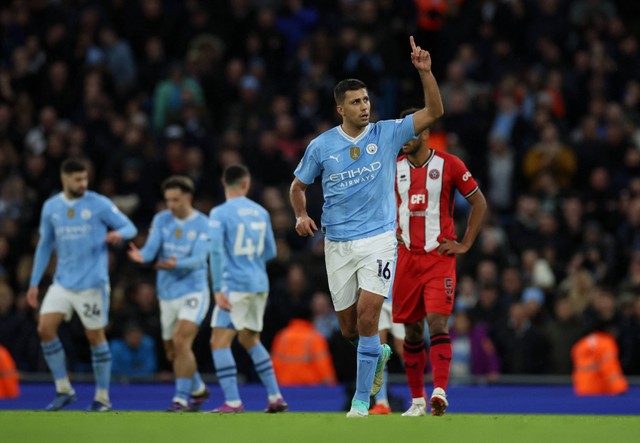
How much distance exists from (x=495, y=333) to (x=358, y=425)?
968 cm

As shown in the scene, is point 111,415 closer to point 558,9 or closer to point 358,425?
point 358,425

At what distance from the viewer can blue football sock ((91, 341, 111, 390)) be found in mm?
13703

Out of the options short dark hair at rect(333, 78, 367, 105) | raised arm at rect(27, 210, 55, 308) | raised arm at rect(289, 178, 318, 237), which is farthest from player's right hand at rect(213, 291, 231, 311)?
short dark hair at rect(333, 78, 367, 105)

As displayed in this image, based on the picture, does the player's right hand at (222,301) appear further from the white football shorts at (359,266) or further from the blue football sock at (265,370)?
the white football shorts at (359,266)

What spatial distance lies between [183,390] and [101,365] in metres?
0.89

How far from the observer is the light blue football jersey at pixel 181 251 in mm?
14250

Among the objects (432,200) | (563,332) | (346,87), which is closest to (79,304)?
(432,200)

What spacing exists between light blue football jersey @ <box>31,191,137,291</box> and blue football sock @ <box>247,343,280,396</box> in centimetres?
187

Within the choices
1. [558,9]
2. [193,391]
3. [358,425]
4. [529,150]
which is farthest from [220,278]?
[558,9]

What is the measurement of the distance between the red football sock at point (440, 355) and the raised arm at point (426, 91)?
193 centimetres

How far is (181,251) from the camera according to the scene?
1428cm

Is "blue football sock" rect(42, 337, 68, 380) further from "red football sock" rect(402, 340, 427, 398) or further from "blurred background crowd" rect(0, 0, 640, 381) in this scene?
"blurred background crowd" rect(0, 0, 640, 381)

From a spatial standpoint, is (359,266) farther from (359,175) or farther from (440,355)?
(440,355)

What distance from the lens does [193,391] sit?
1453 cm
